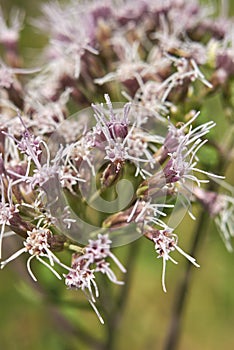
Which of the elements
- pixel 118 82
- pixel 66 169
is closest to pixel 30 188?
pixel 66 169

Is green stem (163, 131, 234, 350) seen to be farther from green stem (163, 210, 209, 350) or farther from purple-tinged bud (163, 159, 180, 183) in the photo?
purple-tinged bud (163, 159, 180, 183)

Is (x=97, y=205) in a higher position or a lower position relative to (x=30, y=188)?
lower

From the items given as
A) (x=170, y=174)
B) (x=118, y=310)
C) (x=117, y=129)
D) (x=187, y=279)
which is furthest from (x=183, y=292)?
(x=117, y=129)

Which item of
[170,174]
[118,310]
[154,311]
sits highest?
[170,174]

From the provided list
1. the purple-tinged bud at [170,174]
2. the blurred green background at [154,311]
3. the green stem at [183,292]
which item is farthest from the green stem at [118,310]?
the purple-tinged bud at [170,174]

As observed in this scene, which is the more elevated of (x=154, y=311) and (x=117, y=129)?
(x=117, y=129)

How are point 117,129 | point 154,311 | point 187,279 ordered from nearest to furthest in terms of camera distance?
1. point 117,129
2. point 187,279
3. point 154,311

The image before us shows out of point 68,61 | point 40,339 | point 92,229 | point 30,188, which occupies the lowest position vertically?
point 40,339

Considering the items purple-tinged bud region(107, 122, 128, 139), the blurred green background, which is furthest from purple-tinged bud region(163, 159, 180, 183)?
the blurred green background

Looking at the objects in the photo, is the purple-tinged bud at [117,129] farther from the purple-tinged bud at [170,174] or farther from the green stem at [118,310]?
the green stem at [118,310]

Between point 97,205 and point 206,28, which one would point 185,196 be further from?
point 206,28

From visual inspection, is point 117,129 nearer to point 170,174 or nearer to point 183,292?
point 170,174
